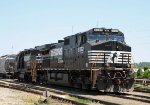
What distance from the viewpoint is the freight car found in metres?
47.5

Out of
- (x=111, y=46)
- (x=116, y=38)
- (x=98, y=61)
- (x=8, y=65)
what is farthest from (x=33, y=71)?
(x=8, y=65)

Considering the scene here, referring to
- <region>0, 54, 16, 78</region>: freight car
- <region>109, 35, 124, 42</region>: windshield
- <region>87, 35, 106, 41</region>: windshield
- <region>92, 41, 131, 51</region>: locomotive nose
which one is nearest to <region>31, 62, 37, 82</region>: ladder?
<region>0, 54, 16, 78</region>: freight car

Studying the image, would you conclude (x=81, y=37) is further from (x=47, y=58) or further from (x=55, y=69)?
(x=47, y=58)

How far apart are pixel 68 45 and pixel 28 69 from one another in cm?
1192

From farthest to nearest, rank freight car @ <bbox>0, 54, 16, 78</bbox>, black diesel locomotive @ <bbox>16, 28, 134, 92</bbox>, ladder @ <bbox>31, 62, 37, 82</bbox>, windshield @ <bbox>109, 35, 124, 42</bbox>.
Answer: freight car @ <bbox>0, 54, 16, 78</bbox> → ladder @ <bbox>31, 62, 37, 82</bbox> → windshield @ <bbox>109, 35, 124, 42</bbox> → black diesel locomotive @ <bbox>16, 28, 134, 92</bbox>

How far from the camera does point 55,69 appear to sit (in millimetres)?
29406

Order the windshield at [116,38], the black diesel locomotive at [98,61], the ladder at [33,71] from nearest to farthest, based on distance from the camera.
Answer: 1. the black diesel locomotive at [98,61]
2. the windshield at [116,38]
3. the ladder at [33,71]

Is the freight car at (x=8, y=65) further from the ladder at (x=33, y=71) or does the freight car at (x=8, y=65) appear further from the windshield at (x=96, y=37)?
the windshield at (x=96, y=37)

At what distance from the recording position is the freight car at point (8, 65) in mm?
47469

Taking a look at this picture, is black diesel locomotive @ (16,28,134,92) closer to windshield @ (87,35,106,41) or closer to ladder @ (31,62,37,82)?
windshield @ (87,35,106,41)

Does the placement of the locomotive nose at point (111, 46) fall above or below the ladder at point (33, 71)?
above

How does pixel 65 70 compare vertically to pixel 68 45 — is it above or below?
below

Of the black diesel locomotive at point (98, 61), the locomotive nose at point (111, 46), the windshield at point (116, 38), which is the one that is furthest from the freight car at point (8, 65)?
the locomotive nose at point (111, 46)

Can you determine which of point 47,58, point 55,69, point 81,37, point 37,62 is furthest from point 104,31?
point 37,62
